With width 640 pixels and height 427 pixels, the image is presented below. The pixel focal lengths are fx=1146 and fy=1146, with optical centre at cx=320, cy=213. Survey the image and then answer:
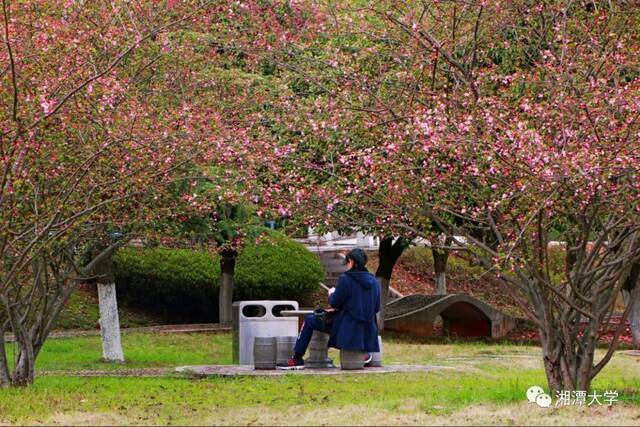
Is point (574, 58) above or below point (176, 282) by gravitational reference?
above

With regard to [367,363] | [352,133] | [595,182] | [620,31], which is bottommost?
[367,363]

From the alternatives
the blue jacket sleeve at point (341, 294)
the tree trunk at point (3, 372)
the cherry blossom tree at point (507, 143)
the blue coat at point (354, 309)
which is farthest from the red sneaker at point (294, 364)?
the tree trunk at point (3, 372)

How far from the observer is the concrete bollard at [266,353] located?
1445 centimetres

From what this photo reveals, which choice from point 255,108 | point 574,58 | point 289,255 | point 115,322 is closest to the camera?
point 574,58

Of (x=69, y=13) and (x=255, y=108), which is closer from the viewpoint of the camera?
(x=69, y=13)

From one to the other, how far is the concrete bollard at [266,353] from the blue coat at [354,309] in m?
0.80

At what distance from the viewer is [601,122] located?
10.1m

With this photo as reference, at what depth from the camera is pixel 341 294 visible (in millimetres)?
13852

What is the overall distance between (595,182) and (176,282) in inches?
710

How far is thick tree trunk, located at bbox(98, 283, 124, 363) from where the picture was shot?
18.6m

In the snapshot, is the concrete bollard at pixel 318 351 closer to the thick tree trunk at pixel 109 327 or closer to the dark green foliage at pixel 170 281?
the thick tree trunk at pixel 109 327

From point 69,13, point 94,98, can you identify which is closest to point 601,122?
point 94,98

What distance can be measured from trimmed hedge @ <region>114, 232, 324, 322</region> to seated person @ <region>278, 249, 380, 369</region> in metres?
11.0

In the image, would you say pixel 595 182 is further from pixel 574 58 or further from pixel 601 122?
pixel 574 58
